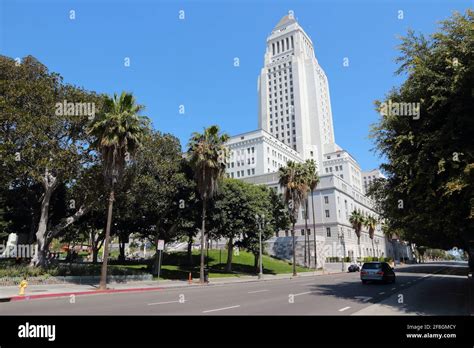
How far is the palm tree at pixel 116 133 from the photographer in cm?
2334

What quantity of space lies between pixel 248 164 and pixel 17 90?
8992cm

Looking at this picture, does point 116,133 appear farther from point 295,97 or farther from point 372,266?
point 295,97

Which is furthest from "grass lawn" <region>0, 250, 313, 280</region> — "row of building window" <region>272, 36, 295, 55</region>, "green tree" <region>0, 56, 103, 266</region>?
"row of building window" <region>272, 36, 295, 55</region>

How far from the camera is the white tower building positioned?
444ft

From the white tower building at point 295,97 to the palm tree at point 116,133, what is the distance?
112327mm

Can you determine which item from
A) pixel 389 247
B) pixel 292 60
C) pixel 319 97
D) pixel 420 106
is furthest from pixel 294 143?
pixel 420 106

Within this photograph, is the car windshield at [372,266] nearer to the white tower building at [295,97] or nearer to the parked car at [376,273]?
the parked car at [376,273]

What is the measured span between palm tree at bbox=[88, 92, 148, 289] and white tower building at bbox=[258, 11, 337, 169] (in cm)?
11233

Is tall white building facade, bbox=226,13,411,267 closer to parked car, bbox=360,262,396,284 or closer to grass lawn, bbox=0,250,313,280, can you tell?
grass lawn, bbox=0,250,313,280

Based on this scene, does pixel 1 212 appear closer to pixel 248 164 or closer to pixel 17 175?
pixel 17 175

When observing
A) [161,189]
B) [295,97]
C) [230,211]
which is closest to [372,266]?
[230,211]

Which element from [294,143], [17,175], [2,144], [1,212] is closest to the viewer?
[2,144]

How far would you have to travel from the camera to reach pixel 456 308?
42.2 ft

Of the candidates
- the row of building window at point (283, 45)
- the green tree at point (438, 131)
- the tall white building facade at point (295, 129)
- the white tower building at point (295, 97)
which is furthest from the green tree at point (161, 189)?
the row of building window at point (283, 45)
